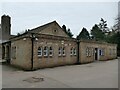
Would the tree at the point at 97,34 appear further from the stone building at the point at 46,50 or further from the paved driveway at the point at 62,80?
the paved driveway at the point at 62,80

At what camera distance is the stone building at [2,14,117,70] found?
18.6 meters

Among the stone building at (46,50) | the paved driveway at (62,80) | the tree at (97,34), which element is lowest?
the paved driveway at (62,80)

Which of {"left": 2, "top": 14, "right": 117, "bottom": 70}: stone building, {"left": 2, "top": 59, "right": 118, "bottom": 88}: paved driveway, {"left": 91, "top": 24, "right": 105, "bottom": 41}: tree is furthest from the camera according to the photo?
{"left": 91, "top": 24, "right": 105, "bottom": 41}: tree

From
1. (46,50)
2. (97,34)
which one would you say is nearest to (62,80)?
(46,50)

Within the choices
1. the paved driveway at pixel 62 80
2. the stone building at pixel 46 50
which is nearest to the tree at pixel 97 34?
the stone building at pixel 46 50

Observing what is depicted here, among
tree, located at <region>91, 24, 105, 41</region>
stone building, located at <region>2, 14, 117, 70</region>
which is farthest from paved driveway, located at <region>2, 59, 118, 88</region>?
tree, located at <region>91, 24, 105, 41</region>

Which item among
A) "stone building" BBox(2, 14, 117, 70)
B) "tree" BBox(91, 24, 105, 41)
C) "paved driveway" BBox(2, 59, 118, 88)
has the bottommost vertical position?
"paved driveway" BBox(2, 59, 118, 88)

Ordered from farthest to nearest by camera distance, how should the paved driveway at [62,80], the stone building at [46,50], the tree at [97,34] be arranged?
the tree at [97,34], the stone building at [46,50], the paved driveway at [62,80]

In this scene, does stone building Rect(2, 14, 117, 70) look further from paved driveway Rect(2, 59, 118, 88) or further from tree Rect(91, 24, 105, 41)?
tree Rect(91, 24, 105, 41)

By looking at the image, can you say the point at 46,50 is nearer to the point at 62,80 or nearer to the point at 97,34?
the point at 62,80

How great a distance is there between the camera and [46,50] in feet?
66.5

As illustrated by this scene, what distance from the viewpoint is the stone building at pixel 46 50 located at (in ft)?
61.0

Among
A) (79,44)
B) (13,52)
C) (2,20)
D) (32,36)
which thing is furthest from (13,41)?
(2,20)

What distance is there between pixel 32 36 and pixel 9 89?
982 cm
